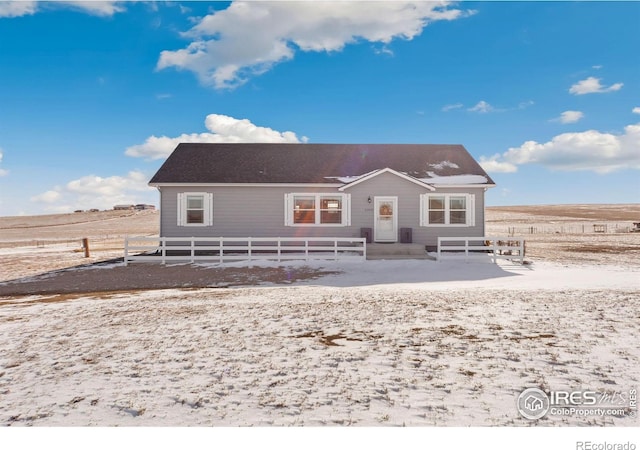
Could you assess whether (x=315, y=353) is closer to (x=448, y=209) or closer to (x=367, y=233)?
(x=367, y=233)

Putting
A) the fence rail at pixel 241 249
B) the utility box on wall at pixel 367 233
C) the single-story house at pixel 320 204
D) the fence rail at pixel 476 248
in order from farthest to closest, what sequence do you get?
the single-story house at pixel 320 204, the utility box on wall at pixel 367 233, the fence rail at pixel 241 249, the fence rail at pixel 476 248

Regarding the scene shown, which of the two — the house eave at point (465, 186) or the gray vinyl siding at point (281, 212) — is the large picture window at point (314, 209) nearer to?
the gray vinyl siding at point (281, 212)

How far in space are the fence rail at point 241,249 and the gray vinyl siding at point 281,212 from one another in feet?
1.94

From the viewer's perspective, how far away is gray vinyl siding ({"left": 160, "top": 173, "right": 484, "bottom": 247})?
19.4 meters

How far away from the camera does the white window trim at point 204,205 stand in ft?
63.9

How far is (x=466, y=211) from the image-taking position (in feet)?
64.3

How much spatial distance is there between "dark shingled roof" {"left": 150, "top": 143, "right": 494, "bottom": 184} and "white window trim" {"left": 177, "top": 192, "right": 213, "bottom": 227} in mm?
702

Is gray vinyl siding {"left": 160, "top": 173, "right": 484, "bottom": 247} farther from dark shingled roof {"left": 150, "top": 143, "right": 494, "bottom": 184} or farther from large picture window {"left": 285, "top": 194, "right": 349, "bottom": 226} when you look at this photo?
dark shingled roof {"left": 150, "top": 143, "right": 494, "bottom": 184}

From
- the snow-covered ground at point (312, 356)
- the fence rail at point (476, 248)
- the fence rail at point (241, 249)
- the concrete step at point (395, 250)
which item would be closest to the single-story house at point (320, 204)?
the fence rail at point (241, 249)

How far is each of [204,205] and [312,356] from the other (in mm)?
15568

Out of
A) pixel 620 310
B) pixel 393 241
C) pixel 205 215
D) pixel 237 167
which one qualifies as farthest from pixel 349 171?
pixel 620 310

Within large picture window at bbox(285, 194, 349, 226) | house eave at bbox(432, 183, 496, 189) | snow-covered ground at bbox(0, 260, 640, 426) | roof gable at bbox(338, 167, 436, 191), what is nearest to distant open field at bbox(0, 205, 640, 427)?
snow-covered ground at bbox(0, 260, 640, 426)

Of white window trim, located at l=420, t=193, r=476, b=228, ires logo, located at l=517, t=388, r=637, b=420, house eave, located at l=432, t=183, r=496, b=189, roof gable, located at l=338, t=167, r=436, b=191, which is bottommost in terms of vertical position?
ires logo, located at l=517, t=388, r=637, b=420
